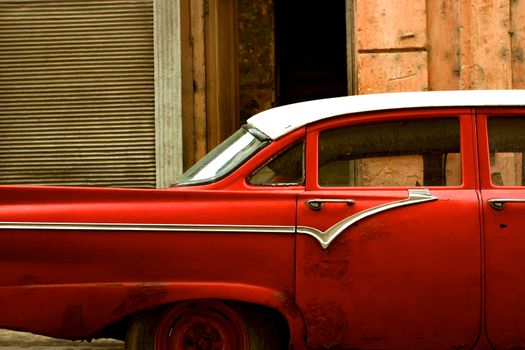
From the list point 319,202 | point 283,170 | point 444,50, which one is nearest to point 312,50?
point 444,50

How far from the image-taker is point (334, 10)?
1304cm

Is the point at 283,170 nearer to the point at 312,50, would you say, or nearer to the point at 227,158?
the point at 227,158

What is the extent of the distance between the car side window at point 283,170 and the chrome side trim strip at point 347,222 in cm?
29

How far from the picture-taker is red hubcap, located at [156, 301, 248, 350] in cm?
453

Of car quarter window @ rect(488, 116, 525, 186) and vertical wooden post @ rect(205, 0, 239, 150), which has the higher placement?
vertical wooden post @ rect(205, 0, 239, 150)

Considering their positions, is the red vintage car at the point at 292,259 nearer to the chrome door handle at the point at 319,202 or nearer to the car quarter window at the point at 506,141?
the chrome door handle at the point at 319,202

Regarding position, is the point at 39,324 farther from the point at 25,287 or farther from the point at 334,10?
the point at 334,10

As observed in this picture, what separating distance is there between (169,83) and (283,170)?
506cm

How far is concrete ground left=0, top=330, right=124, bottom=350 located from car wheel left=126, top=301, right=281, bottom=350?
173 centimetres

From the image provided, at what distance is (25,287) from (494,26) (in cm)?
580

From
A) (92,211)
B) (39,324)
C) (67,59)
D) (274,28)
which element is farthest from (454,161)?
(274,28)

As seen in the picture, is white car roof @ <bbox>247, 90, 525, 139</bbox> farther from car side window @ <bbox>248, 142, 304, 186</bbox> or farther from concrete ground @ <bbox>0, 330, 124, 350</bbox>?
concrete ground @ <bbox>0, 330, 124, 350</bbox>

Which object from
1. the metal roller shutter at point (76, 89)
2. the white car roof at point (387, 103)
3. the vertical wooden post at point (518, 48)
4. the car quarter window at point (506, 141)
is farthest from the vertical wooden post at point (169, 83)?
the car quarter window at point (506, 141)

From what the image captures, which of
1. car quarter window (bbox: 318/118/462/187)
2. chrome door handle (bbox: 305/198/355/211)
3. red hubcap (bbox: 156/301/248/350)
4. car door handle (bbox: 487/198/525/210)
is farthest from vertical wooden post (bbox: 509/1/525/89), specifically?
red hubcap (bbox: 156/301/248/350)
